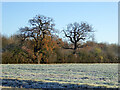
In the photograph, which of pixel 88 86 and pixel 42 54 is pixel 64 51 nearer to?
pixel 42 54

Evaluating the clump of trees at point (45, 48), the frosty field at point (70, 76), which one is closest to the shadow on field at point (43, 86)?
the frosty field at point (70, 76)

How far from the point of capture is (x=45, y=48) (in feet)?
84.3

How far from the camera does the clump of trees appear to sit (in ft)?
81.0

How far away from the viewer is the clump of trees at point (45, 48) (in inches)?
972

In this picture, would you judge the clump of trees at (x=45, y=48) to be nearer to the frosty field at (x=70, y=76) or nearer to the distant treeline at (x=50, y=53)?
the distant treeline at (x=50, y=53)

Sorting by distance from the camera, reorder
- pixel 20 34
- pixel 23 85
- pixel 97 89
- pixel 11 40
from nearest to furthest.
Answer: pixel 97 89 < pixel 23 85 < pixel 11 40 < pixel 20 34

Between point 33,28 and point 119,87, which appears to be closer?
point 119,87

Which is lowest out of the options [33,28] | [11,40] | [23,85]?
[23,85]

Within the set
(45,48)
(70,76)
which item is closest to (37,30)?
(45,48)

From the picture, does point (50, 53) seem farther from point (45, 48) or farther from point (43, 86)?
point (43, 86)

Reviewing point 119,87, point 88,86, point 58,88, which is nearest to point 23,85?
point 58,88

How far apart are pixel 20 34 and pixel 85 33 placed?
8839 mm

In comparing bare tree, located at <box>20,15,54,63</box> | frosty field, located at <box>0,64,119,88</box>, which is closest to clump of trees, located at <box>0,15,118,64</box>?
bare tree, located at <box>20,15,54,63</box>

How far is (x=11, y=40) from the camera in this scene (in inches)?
949
